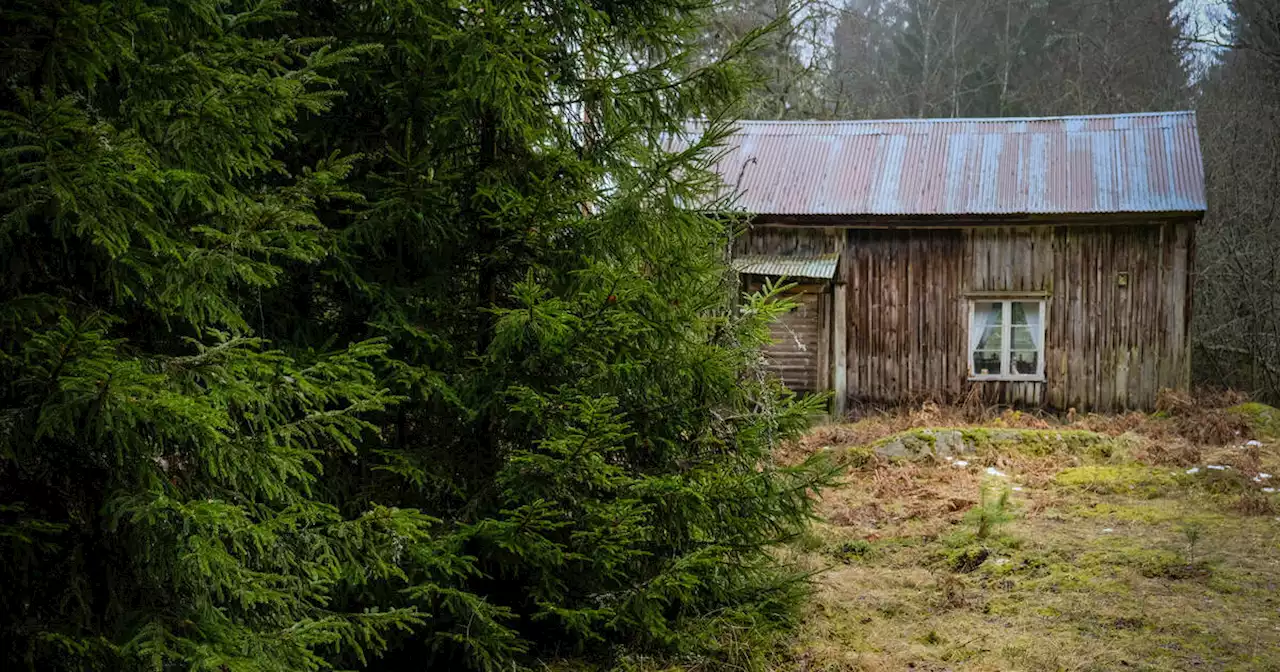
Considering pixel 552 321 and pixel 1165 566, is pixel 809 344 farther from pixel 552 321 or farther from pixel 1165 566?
pixel 552 321

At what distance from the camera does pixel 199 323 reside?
3215 mm

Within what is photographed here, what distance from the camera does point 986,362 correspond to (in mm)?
15078

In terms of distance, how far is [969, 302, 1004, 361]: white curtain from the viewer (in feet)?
49.5

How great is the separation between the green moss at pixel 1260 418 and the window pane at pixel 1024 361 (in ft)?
9.15

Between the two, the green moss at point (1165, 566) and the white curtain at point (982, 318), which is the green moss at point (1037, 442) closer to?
the white curtain at point (982, 318)

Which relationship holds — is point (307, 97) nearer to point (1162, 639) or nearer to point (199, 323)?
point (199, 323)

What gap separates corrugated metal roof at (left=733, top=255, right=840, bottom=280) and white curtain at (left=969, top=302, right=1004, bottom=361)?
2.48 m

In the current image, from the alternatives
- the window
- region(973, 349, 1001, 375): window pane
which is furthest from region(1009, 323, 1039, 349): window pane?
region(973, 349, 1001, 375): window pane

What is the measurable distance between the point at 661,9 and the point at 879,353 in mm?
11122

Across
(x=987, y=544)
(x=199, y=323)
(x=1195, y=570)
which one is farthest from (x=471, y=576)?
(x=1195, y=570)

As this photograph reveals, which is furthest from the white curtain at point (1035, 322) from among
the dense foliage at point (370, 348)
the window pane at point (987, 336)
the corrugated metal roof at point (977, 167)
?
the dense foliage at point (370, 348)

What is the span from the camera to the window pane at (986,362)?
15.0 metres

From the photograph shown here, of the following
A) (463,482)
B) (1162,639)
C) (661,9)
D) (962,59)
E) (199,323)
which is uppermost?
(962,59)

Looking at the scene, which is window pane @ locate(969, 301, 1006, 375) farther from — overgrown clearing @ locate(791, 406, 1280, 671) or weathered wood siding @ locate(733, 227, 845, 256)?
overgrown clearing @ locate(791, 406, 1280, 671)
